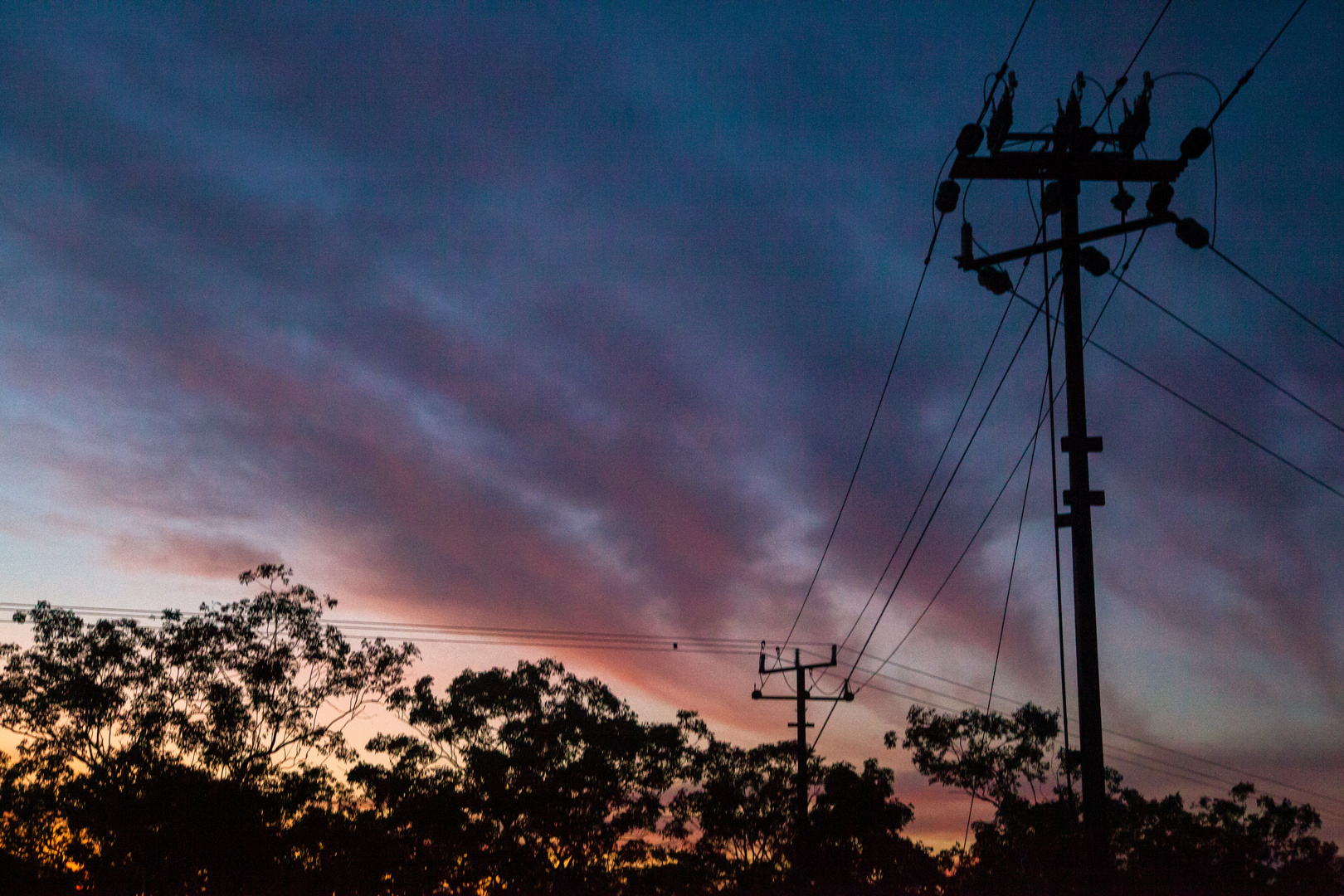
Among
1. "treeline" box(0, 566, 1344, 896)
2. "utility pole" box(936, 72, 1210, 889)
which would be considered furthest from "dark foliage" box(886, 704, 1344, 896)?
"utility pole" box(936, 72, 1210, 889)

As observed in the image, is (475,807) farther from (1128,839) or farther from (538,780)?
(1128,839)

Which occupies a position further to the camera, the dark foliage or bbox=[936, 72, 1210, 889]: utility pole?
the dark foliage

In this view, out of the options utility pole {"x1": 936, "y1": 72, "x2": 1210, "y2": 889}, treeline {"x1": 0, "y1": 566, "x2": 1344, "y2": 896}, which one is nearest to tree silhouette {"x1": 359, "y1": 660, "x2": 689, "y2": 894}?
treeline {"x1": 0, "y1": 566, "x2": 1344, "y2": 896}

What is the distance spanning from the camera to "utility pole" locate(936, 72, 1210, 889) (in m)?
11.6

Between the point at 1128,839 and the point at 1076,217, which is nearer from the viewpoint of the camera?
the point at 1076,217

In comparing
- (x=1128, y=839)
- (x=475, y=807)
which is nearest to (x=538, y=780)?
(x=475, y=807)

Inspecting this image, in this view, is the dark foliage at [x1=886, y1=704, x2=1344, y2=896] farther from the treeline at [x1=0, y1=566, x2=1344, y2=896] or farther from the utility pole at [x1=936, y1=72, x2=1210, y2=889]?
the utility pole at [x1=936, y1=72, x2=1210, y2=889]

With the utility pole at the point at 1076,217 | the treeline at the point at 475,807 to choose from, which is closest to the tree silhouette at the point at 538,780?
the treeline at the point at 475,807

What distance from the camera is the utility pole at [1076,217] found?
11609 mm

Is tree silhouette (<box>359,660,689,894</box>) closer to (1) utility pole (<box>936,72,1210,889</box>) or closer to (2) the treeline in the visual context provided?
(2) the treeline

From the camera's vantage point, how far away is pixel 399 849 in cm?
4159

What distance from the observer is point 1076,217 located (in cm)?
1309

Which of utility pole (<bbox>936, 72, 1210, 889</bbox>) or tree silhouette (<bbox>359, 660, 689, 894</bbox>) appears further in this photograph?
tree silhouette (<bbox>359, 660, 689, 894</bbox>)

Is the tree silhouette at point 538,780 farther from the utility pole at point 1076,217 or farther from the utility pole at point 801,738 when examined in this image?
the utility pole at point 1076,217
